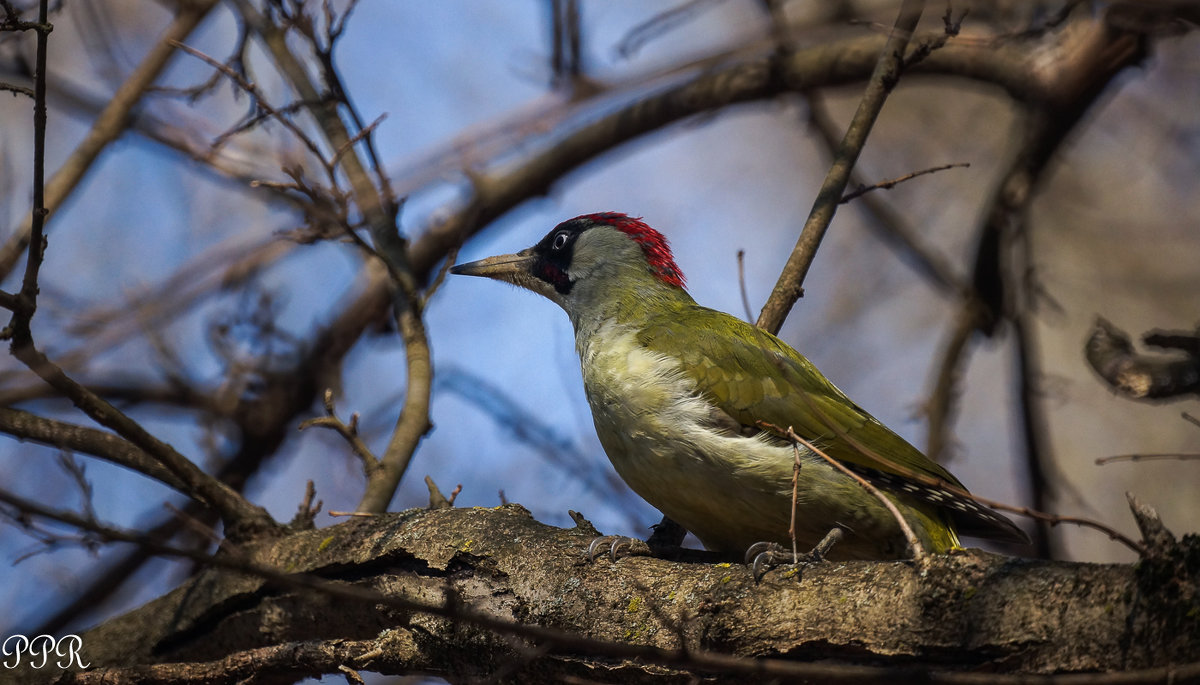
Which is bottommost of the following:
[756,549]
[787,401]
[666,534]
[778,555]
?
[778,555]

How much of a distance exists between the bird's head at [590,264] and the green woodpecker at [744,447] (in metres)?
0.49

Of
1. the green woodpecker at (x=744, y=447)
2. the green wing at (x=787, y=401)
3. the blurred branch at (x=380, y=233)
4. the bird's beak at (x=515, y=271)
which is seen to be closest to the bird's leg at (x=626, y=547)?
the green woodpecker at (x=744, y=447)

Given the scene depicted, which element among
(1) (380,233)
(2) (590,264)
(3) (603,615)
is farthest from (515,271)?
(3) (603,615)

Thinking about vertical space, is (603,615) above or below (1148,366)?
below

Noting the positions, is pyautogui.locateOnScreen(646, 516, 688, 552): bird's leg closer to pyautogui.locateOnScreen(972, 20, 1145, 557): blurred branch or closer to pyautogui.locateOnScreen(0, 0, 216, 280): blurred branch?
pyautogui.locateOnScreen(972, 20, 1145, 557): blurred branch

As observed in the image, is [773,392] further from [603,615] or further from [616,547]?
[603,615]

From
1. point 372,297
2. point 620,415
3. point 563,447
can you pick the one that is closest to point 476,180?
point 372,297

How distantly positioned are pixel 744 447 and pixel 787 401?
1.27 feet

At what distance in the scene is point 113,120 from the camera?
454cm

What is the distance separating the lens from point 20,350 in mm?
2820

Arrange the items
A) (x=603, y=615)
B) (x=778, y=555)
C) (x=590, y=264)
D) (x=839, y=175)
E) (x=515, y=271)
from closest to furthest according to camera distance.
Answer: (x=603, y=615) < (x=778, y=555) < (x=839, y=175) < (x=590, y=264) < (x=515, y=271)

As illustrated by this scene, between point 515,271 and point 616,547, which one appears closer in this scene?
point 616,547

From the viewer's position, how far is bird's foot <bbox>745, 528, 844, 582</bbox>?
2904 millimetres

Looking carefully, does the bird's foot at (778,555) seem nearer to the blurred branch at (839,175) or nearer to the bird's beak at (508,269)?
the blurred branch at (839,175)
